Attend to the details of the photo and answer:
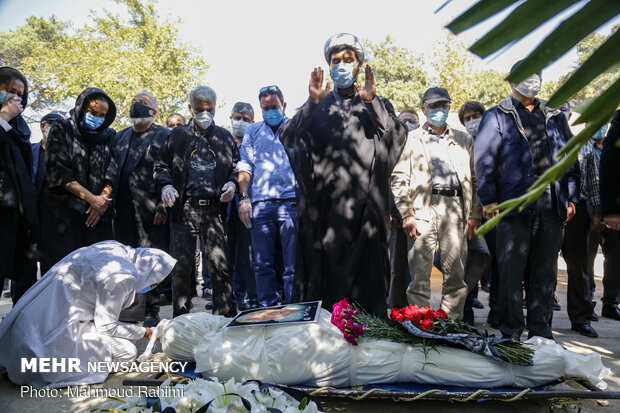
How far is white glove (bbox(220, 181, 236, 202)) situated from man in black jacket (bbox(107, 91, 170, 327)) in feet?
2.67

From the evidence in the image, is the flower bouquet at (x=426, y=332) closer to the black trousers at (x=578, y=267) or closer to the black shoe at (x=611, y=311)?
the black trousers at (x=578, y=267)

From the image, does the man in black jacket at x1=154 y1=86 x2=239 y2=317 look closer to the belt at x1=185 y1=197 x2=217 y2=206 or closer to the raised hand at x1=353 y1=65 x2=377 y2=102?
the belt at x1=185 y1=197 x2=217 y2=206

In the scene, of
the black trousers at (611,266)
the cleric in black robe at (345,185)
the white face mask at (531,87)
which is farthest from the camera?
the black trousers at (611,266)

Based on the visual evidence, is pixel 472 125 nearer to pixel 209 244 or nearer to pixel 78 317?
pixel 209 244

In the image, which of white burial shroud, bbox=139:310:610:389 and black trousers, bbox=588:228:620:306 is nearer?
white burial shroud, bbox=139:310:610:389

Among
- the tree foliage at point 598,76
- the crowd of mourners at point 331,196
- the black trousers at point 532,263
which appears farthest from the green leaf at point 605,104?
the black trousers at point 532,263

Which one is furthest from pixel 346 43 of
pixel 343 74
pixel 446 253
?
pixel 446 253

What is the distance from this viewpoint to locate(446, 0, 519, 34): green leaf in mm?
545

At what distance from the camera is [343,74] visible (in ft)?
14.3

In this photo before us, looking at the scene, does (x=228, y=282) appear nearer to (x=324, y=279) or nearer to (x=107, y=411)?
(x=324, y=279)

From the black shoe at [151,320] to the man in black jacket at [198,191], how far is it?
0.31 metres

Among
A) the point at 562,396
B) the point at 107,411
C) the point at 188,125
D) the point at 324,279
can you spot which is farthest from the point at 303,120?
the point at 107,411

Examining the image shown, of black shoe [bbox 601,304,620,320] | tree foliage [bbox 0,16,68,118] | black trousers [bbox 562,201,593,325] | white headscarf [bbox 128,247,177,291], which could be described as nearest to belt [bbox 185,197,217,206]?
white headscarf [bbox 128,247,177,291]

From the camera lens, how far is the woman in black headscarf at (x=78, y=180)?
5152mm
